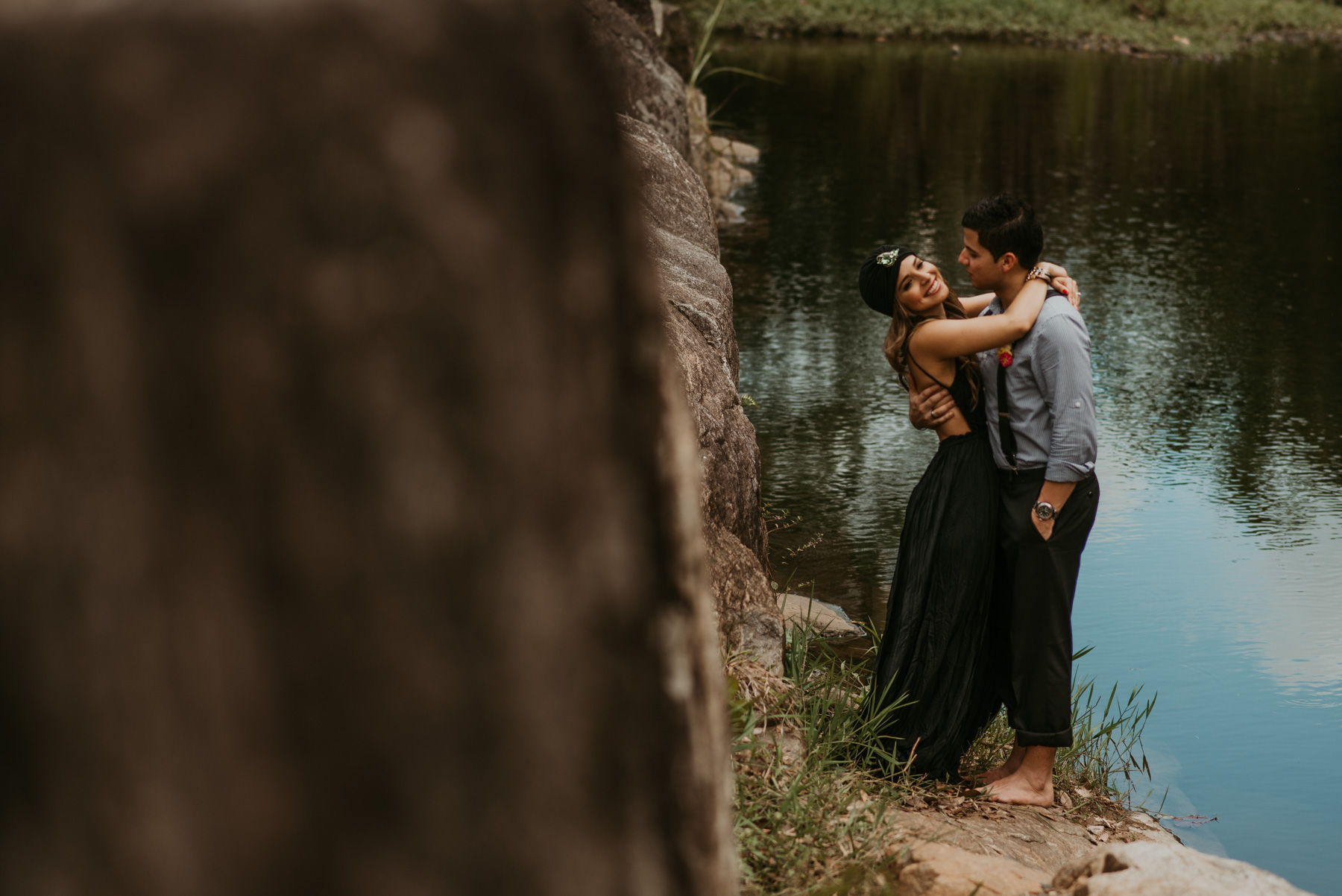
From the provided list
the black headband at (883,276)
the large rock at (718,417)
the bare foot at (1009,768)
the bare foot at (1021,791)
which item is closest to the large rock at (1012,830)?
the bare foot at (1021,791)

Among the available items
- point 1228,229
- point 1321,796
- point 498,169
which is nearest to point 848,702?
point 1321,796

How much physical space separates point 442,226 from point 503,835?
37 cm

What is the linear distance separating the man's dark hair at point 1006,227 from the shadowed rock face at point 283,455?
2499 mm

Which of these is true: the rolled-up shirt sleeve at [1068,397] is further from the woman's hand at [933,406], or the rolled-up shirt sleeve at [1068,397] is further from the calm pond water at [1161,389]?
the calm pond water at [1161,389]

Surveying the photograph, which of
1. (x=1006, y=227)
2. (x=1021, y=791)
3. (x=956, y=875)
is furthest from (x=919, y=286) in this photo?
(x=956, y=875)

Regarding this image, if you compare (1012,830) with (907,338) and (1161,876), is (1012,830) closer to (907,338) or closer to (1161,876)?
(1161,876)

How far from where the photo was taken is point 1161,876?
2145 mm

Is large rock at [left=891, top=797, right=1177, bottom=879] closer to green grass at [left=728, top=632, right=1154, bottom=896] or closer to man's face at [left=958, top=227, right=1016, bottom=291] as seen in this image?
green grass at [left=728, top=632, right=1154, bottom=896]

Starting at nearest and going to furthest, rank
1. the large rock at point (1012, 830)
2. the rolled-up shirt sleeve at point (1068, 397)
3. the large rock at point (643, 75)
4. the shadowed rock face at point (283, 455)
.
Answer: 1. the shadowed rock face at point (283, 455)
2. the large rock at point (1012, 830)
3. the rolled-up shirt sleeve at point (1068, 397)
4. the large rock at point (643, 75)

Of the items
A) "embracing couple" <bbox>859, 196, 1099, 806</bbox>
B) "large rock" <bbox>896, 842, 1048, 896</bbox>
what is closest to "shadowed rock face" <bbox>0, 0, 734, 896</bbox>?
"large rock" <bbox>896, 842, 1048, 896</bbox>

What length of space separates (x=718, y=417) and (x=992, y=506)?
0.85 m

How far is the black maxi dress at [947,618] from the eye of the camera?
3039 millimetres

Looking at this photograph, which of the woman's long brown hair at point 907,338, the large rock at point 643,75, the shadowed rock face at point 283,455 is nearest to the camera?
the shadowed rock face at point 283,455

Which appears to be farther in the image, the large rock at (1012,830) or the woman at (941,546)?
the woman at (941,546)
